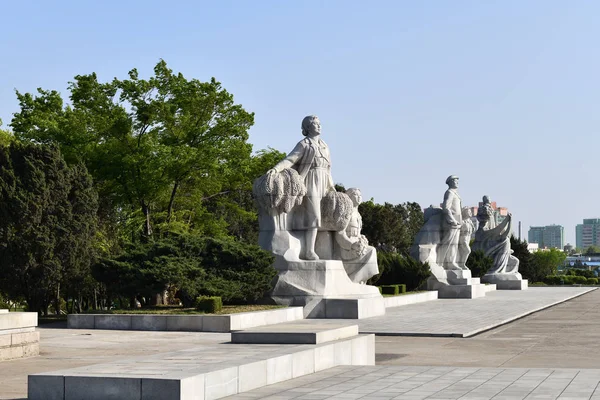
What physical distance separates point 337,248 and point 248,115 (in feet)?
30.9

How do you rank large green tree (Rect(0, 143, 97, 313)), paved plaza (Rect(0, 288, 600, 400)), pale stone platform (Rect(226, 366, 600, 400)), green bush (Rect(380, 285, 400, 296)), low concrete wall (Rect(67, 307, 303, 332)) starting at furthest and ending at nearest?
green bush (Rect(380, 285, 400, 296)), large green tree (Rect(0, 143, 97, 313)), low concrete wall (Rect(67, 307, 303, 332)), paved plaza (Rect(0, 288, 600, 400)), pale stone platform (Rect(226, 366, 600, 400))

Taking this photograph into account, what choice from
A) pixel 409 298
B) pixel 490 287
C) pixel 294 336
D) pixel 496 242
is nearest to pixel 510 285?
pixel 496 242

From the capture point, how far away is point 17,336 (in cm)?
1315

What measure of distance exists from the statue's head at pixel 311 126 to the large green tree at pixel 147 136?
6951mm

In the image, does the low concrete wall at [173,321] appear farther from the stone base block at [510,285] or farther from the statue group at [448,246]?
the stone base block at [510,285]

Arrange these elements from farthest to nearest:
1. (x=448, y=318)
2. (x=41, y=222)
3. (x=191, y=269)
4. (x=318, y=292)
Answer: (x=448, y=318) < (x=318, y=292) < (x=41, y=222) < (x=191, y=269)

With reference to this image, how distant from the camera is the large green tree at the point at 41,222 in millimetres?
21656

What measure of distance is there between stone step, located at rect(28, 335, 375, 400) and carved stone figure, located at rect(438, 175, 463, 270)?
24734 mm

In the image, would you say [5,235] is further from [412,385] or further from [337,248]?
[412,385]

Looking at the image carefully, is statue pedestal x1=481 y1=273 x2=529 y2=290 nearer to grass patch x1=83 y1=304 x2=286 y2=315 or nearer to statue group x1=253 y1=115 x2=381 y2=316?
statue group x1=253 y1=115 x2=381 y2=316

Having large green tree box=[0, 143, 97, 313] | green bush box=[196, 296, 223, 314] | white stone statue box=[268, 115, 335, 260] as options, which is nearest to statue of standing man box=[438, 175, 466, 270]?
white stone statue box=[268, 115, 335, 260]

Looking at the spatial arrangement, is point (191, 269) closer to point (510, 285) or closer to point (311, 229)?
point (311, 229)

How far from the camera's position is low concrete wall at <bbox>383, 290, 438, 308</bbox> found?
2842 cm

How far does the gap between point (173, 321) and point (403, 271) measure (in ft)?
54.4
